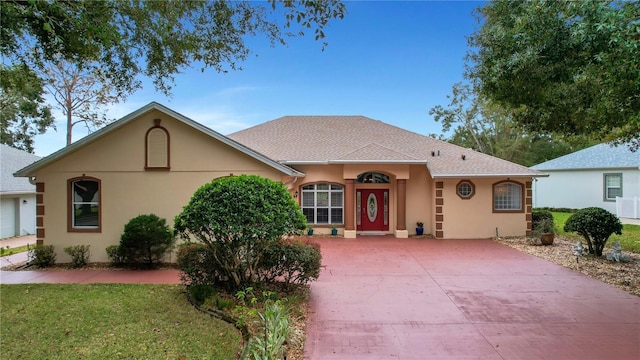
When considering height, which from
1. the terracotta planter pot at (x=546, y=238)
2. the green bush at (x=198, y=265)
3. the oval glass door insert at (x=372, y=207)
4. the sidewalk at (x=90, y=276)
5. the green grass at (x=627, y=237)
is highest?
the oval glass door insert at (x=372, y=207)

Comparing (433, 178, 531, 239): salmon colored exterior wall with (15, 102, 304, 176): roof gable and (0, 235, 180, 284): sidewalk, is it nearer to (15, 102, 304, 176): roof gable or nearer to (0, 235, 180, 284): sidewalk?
(15, 102, 304, 176): roof gable

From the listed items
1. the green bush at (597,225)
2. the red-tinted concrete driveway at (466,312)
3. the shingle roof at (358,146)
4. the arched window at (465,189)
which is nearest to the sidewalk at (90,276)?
the red-tinted concrete driveway at (466,312)

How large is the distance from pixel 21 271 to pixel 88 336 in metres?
6.95

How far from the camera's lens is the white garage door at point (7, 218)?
17141 millimetres

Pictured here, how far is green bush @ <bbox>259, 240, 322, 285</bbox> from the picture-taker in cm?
707

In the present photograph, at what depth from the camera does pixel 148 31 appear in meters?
7.01

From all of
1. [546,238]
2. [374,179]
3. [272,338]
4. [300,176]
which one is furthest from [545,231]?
[272,338]

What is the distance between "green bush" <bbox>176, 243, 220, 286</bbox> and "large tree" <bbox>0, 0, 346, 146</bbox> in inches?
165

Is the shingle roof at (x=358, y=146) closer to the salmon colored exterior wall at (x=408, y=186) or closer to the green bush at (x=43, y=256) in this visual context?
the salmon colored exterior wall at (x=408, y=186)

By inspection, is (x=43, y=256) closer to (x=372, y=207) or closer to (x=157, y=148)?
(x=157, y=148)

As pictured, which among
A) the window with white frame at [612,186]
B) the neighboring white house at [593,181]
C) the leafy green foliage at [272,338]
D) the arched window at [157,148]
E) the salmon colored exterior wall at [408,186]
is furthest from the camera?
the window with white frame at [612,186]

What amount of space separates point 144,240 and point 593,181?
1045 inches

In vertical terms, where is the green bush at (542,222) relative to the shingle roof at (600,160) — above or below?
below

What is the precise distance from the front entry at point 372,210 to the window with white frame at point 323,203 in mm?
888
